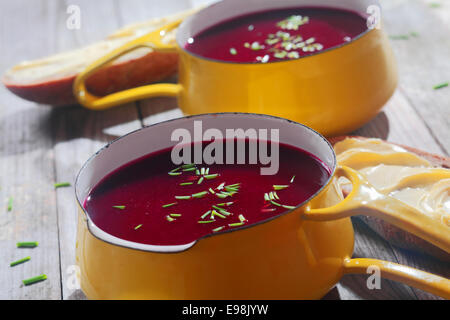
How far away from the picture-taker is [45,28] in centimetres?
191

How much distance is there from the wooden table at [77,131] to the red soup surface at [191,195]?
14 cm

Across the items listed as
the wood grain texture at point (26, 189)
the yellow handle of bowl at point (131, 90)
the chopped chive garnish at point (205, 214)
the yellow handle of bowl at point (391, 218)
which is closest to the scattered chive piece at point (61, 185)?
the wood grain texture at point (26, 189)

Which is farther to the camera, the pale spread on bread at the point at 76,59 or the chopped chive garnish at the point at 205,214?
the pale spread on bread at the point at 76,59

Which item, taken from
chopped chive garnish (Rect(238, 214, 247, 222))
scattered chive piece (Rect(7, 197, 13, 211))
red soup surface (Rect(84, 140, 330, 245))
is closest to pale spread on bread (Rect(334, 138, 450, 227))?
red soup surface (Rect(84, 140, 330, 245))

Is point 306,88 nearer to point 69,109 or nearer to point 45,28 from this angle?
point 69,109

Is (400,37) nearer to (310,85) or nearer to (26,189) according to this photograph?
(310,85)

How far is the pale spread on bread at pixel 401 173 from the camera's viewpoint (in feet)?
2.85

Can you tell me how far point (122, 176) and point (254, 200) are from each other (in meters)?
0.20

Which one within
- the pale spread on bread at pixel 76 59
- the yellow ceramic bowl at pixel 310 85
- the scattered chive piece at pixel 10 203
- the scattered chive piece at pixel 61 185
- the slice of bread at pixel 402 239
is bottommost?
the scattered chive piece at pixel 10 203

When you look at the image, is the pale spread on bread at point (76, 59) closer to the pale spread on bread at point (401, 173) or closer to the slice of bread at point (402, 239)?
the pale spread on bread at point (401, 173)

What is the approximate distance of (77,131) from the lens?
136 centimetres

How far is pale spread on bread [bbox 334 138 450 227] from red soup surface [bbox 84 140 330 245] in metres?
0.15

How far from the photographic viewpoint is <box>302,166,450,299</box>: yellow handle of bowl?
2.11ft

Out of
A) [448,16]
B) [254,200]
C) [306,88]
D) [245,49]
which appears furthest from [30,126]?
[448,16]
